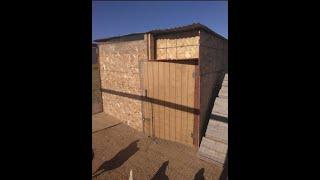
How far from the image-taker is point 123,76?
8977 millimetres

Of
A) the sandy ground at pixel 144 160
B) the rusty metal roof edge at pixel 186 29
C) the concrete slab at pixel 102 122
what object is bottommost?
the sandy ground at pixel 144 160

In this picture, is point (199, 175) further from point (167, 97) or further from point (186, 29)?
point (186, 29)

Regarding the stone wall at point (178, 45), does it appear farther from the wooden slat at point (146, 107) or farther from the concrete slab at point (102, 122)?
the concrete slab at point (102, 122)

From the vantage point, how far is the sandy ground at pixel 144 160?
548 cm

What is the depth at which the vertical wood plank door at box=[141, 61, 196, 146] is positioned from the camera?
6.84 m

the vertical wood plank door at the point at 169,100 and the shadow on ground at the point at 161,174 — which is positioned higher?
the vertical wood plank door at the point at 169,100

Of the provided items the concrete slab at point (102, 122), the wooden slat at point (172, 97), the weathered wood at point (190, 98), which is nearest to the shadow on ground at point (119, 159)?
the wooden slat at point (172, 97)

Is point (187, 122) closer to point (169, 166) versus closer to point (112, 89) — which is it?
point (169, 166)
